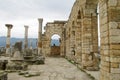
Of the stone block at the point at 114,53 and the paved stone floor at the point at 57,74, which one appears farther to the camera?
the paved stone floor at the point at 57,74

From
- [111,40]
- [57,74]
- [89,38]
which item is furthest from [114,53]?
[89,38]

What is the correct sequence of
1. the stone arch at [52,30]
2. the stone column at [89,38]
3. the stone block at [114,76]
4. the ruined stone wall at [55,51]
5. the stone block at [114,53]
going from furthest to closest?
the ruined stone wall at [55,51] → the stone arch at [52,30] → the stone column at [89,38] → the stone block at [114,53] → the stone block at [114,76]

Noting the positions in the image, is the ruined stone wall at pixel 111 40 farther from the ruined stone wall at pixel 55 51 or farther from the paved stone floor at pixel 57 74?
the ruined stone wall at pixel 55 51

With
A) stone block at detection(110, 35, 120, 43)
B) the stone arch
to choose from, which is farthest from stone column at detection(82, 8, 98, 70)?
the stone arch

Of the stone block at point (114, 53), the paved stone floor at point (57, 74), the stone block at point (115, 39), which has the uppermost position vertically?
the stone block at point (115, 39)

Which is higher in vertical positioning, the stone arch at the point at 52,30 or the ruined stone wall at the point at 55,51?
the stone arch at the point at 52,30

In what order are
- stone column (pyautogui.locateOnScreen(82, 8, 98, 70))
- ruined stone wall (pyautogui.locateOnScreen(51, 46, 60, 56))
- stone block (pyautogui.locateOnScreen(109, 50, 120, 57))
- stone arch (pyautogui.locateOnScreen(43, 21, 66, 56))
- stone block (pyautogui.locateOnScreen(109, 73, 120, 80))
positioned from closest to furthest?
stone block (pyautogui.locateOnScreen(109, 73, 120, 80)), stone block (pyautogui.locateOnScreen(109, 50, 120, 57)), stone column (pyautogui.locateOnScreen(82, 8, 98, 70)), stone arch (pyautogui.locateOnScreen(43, 21, 66, 56)), ruined stone wall (pyautogui.locateOnScreen(51, 46, 60, 56))

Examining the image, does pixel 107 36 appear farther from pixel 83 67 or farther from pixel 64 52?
pixel 64 52

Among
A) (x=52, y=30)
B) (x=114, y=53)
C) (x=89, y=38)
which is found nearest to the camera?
(x=114, y=53)

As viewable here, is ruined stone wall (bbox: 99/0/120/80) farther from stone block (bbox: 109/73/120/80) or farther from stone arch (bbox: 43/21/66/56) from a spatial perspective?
stone arch (bbox: 43/21/66/56)

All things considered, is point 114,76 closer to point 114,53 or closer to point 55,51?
point 114,53

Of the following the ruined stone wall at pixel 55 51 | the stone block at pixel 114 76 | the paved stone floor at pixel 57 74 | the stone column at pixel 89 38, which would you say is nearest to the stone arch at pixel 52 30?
the ruined stone wall at pixel 55 51

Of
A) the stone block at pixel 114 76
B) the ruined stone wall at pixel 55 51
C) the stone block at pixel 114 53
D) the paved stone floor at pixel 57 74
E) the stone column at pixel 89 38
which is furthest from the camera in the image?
the ruined stone wall at pixel 55 51

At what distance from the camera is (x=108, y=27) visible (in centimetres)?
636
